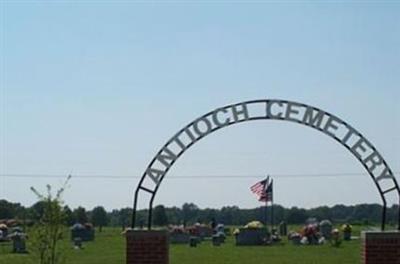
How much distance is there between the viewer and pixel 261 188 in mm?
46906

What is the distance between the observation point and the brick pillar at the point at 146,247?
1442cm

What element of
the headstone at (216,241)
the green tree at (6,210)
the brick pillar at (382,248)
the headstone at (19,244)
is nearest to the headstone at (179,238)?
the headstone at (216,241)

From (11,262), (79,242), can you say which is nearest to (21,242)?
(79,242)

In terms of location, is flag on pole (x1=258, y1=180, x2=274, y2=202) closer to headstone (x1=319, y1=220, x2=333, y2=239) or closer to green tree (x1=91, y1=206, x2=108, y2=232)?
headstone (x1=319, y1=220, x2=333, y2=239)

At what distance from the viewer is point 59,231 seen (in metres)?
20.5

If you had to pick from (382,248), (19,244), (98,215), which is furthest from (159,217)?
(382,248)

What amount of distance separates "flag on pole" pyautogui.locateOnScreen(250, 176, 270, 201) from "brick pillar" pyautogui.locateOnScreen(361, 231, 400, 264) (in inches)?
1213

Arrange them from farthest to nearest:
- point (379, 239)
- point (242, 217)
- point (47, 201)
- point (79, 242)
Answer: point (242, 217), point (79, 242), point (47, 201), point (379, 239)

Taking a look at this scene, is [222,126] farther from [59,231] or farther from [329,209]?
[329,209]

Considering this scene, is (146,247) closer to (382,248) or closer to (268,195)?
(382,248)

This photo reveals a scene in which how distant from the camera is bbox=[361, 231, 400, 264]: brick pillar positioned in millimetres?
14406

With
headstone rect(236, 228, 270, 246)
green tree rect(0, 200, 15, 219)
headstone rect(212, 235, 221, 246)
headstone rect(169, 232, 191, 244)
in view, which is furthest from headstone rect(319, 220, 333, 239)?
green tree rect(0, 200, 15, 219)

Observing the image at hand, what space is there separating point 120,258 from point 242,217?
Result: 84.7 metres

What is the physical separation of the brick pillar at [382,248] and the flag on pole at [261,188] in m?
30.8
